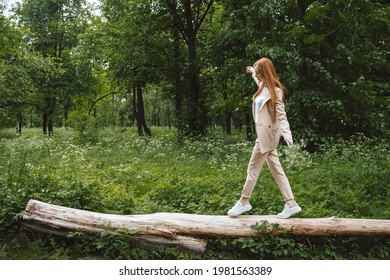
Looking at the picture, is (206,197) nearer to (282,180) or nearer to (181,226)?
(181,226)

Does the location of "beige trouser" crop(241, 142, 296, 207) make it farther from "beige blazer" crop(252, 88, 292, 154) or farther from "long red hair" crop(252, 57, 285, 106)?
"long red hair" crop(252, 57, 285, 106)

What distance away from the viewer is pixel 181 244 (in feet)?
16.3

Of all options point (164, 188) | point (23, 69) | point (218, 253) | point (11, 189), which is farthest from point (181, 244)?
point (23, 69)

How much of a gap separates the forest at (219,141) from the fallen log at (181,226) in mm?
179

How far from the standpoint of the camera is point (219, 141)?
15.8 meters

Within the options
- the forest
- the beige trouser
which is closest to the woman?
the beige trouser

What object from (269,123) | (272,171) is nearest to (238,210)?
(272,171)

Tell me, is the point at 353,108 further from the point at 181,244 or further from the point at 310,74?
the point at 181,244

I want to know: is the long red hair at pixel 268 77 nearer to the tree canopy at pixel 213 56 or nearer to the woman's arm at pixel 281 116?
the woman's arm at pixel 281 116

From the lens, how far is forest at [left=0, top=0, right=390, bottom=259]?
17.4ft

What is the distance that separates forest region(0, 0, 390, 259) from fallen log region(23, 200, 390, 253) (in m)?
0.18

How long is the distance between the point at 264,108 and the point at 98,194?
3.65 meters

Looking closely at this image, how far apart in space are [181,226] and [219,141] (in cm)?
1081

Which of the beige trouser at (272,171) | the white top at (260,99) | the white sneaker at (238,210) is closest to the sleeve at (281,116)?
the white top at (260,99)
